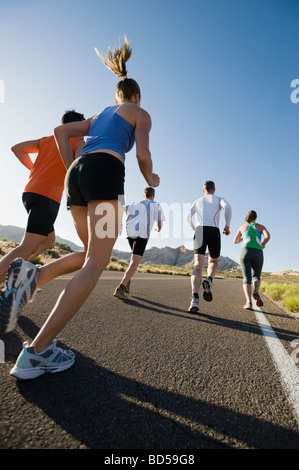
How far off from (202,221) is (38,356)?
370 centimetres

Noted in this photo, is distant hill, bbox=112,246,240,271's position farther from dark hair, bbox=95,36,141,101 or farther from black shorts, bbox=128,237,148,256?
dark hair, bbox=95,36,141,101

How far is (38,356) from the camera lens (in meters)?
1.47

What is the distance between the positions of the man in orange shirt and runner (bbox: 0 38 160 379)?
2.28ft

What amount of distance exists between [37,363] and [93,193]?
1.14m

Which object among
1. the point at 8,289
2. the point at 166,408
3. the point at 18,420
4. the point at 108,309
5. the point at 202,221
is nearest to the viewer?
the point at 18,420

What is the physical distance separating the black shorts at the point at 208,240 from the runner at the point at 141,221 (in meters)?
1.05

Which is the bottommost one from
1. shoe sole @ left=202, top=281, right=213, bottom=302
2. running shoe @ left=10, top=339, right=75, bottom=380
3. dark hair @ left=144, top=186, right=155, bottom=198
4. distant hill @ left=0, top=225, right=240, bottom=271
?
distant hill @ left=0, top=225, right=240, bottom=271

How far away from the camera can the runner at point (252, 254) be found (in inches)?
197

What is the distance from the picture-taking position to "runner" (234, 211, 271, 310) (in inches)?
197

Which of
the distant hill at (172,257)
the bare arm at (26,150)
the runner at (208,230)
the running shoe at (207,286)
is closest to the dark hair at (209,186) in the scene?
the runner at (208,230)

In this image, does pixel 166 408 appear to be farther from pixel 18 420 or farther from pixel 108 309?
pixel 108 309

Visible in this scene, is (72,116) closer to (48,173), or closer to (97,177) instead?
(48,173)

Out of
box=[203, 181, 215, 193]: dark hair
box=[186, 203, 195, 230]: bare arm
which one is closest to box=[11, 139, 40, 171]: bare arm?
box=[186, 203, 195, 230]: bare arm

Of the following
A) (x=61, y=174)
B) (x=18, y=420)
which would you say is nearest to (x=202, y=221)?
(x=61, y=174)
